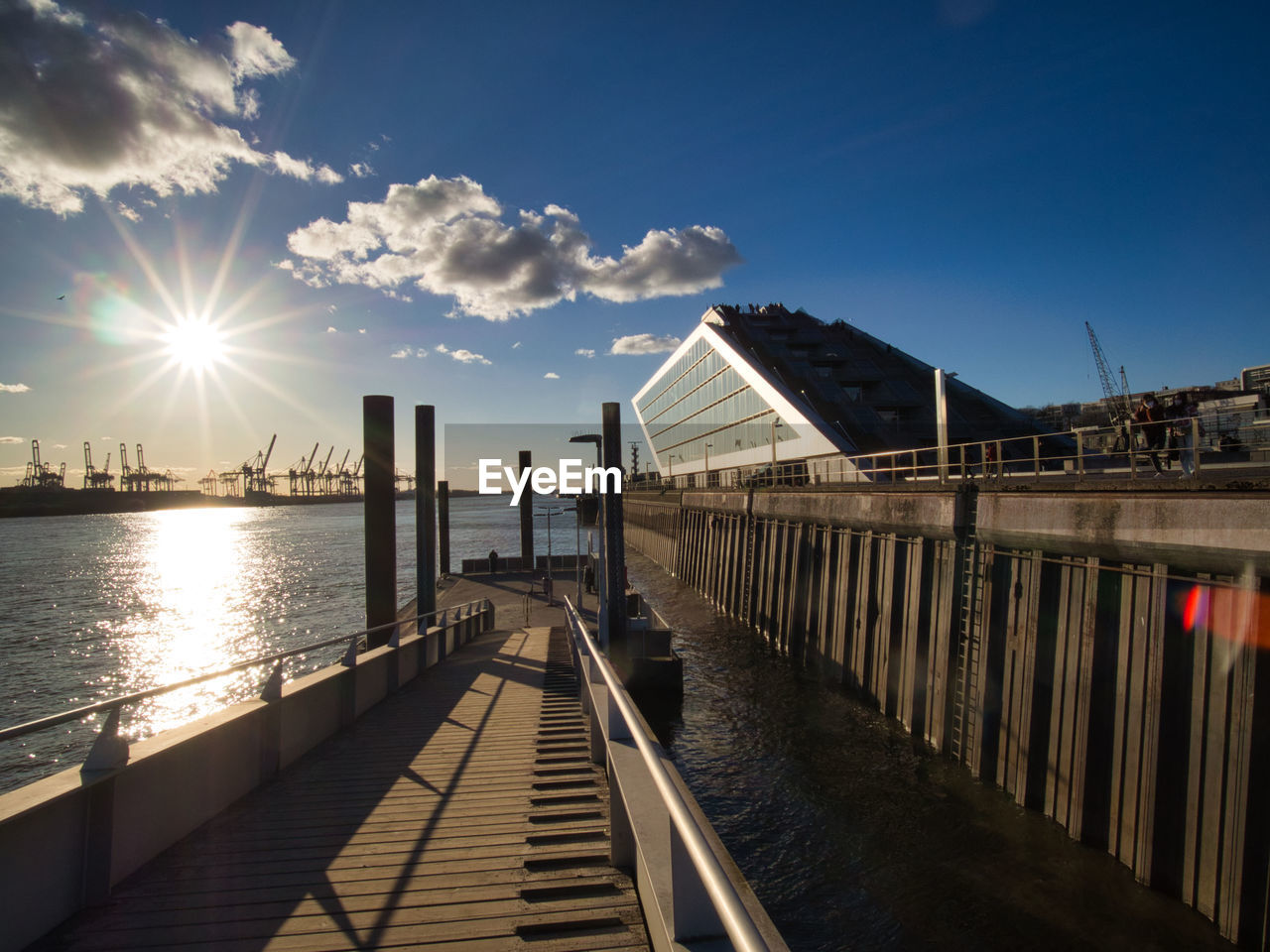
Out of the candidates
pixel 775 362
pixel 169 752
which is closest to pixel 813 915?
pixel 169 752

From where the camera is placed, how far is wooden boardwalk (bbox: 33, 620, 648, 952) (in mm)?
3857

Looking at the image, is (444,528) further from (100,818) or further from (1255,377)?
(1255,377)

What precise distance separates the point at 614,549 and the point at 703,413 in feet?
162

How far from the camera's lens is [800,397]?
46.4 m

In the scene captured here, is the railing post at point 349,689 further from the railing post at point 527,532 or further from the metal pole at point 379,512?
the railing post at point 527,532

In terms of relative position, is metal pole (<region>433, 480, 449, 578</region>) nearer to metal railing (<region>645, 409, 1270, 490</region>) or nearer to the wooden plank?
metal railing (<region>645, 409, 1270, 490</region>)

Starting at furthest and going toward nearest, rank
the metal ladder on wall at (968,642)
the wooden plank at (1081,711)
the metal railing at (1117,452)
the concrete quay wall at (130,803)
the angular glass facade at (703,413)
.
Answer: the angular glass facade at (703,413)
the metal ladder on wall at (968,642)
the metal railing at (1117,452)
the wooden plank at (1081,711)
the concrete quay wall at (130,803)

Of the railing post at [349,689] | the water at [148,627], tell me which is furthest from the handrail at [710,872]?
the water at [148,627]

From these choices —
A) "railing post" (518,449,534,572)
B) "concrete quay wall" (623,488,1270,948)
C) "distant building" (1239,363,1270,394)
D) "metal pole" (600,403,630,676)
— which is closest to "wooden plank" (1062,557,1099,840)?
"concrete quay wall" (623,488,1270,948)

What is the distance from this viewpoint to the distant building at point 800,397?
4284 cm

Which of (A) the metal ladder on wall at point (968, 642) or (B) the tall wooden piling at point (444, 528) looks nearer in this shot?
(A) the metal ladder on wall at point (968, 642)

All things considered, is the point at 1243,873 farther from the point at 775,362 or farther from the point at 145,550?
the point at 145,550

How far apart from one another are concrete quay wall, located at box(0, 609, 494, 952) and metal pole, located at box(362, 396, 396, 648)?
189 inches

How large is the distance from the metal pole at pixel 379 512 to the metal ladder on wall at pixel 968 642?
10.0m
